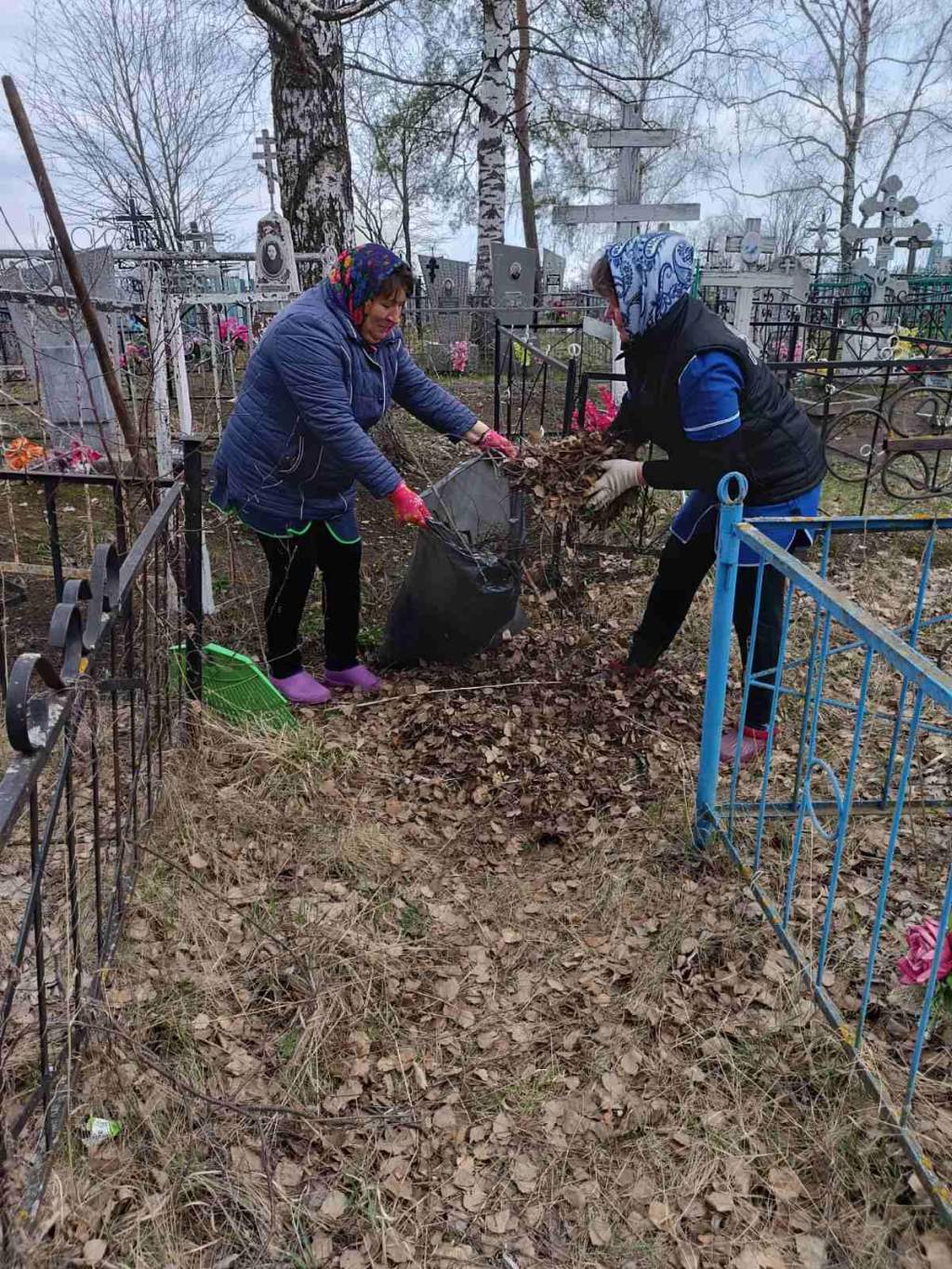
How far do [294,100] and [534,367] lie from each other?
8075mm

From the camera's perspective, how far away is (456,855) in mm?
2760

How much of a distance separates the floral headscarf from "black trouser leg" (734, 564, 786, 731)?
4.73 ft

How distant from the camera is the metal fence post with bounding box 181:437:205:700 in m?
2.93

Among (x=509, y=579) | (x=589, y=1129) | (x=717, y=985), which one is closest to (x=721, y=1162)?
(x=589, y=1129)

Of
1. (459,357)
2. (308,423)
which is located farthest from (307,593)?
(459,357)

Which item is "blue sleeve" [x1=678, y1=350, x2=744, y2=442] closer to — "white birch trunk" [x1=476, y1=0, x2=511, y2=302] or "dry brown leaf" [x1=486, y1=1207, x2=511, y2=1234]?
"dry brown leaf" [x1=486, y1=1207, x2=511, y2=1234]

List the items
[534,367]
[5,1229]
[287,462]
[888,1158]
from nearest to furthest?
→ [5,1229] → [888,1158] → [287,462] → [534,367]

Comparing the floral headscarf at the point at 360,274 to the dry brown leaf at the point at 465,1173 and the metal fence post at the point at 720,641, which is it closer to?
the metal fence post at the point at 720,641

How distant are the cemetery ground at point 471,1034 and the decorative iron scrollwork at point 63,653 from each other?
781 millimetres

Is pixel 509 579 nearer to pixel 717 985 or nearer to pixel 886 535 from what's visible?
pixel 717 985

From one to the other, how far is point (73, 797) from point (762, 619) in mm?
2020

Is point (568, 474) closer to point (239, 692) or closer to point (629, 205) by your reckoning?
point (239, 692)

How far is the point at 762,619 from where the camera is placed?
2877mm

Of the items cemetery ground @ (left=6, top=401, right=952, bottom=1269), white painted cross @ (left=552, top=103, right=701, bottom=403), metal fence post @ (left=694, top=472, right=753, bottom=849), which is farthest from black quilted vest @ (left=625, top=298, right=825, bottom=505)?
white painted cross @ (left=552, top=103, right=701, bottom=403)
